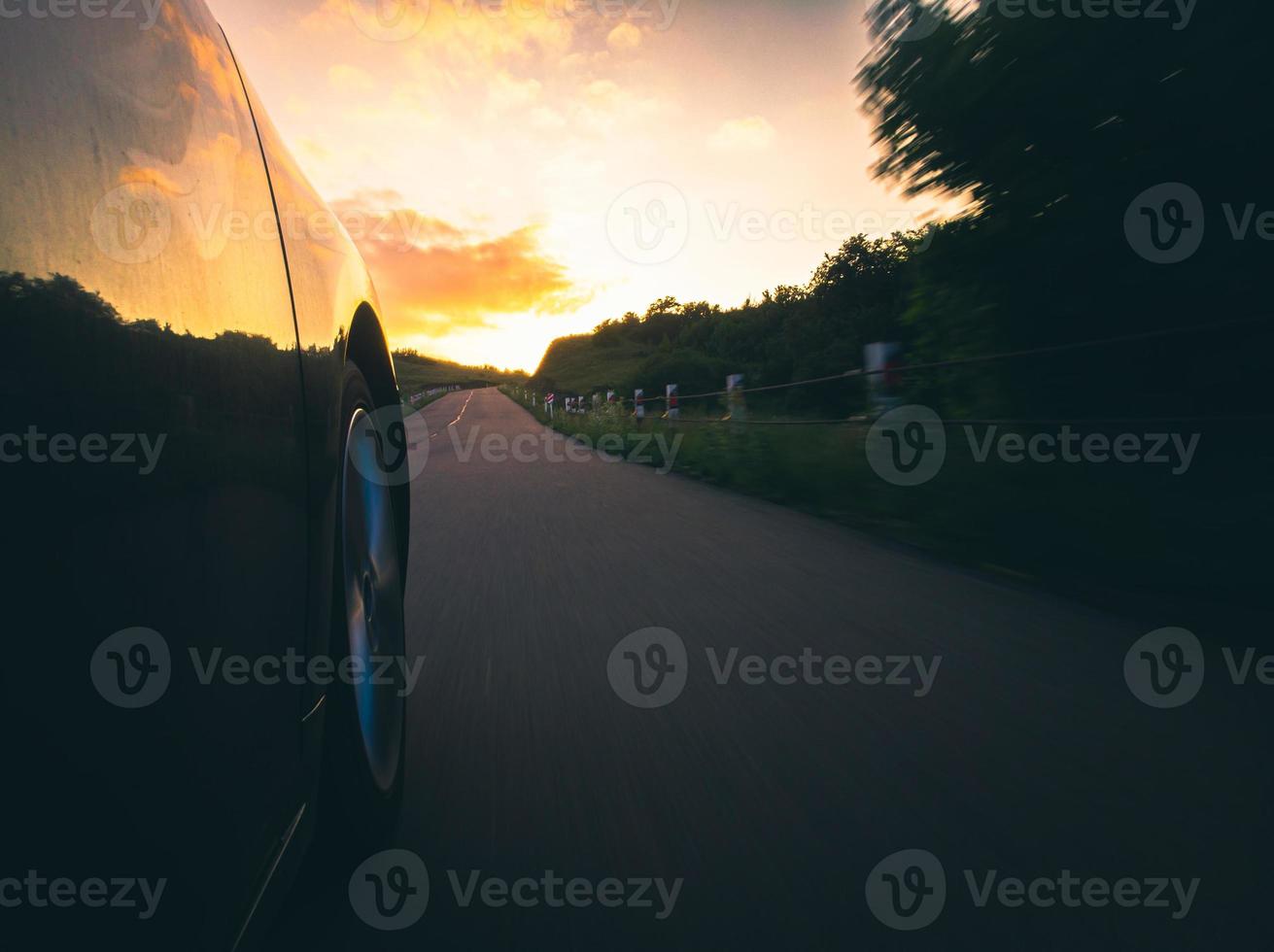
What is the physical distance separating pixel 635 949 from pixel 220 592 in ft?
3.65

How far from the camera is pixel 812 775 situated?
240 centimetres

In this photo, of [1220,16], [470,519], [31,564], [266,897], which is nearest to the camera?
[31,564]

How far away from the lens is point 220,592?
1.11 metres

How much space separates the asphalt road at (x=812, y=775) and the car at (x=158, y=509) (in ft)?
1.90

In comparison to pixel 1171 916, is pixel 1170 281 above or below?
above

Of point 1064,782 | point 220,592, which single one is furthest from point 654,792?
point 220,592

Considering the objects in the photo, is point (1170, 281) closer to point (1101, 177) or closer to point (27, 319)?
point (1101, 177)
